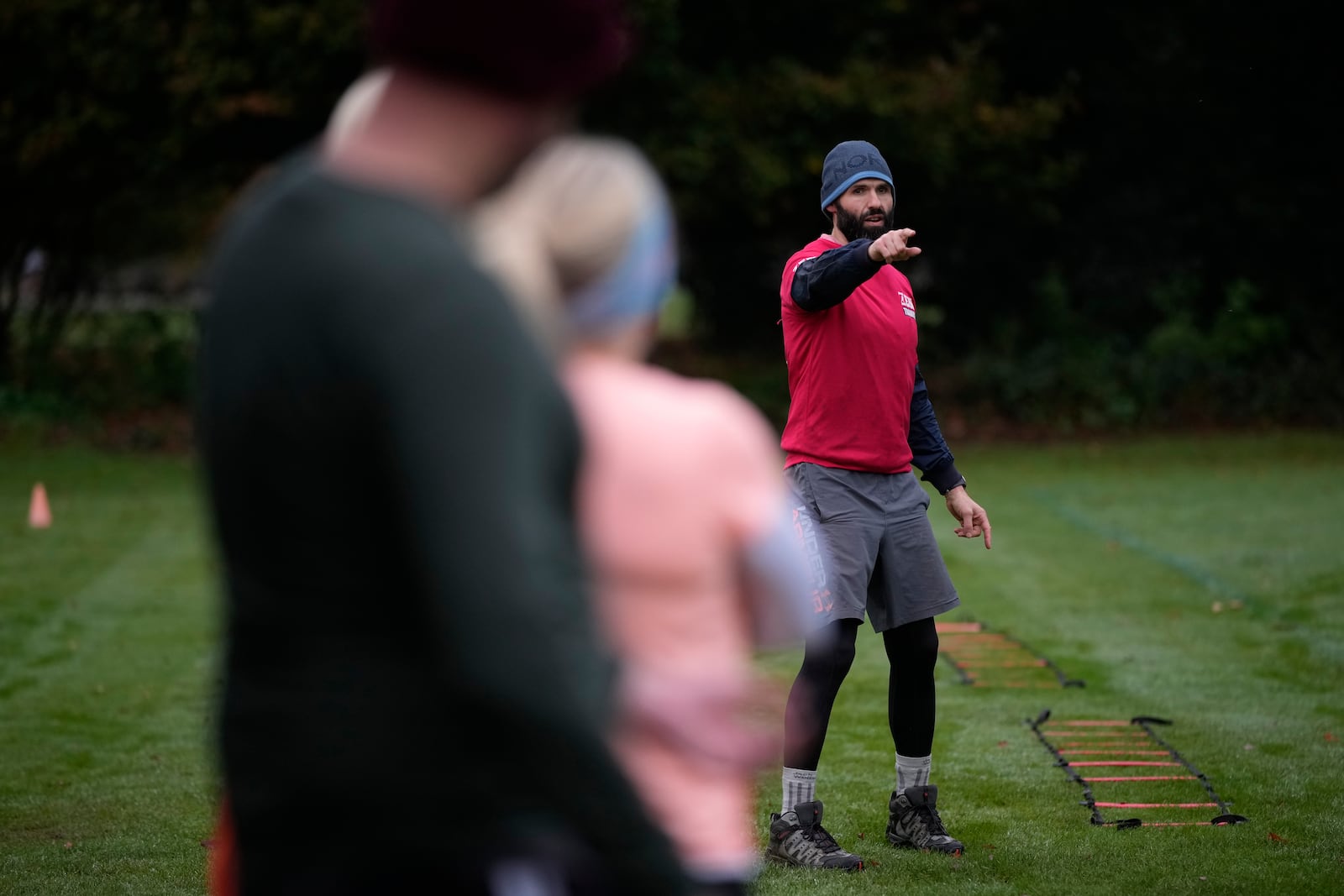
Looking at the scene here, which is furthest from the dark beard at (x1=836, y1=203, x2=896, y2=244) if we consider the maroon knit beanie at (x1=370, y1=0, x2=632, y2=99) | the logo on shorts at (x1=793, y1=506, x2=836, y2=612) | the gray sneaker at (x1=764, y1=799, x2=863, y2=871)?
the maroon knit beanie at (x1=370, y1=0, x2=632, y2=99)

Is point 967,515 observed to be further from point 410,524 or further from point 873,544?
point 410,524

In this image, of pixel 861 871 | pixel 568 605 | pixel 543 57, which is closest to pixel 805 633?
pixel 568 605

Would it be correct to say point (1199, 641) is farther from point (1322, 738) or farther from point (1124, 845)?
point (1124, 845)

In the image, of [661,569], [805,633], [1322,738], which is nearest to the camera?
[661,569]

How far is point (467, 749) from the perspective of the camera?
1.46 meters

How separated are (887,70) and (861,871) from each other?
16.8 meters

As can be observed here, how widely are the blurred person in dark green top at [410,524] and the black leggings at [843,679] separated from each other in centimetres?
358

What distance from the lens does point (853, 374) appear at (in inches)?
204

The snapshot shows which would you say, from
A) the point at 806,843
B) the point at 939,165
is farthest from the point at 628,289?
the point at 939,165

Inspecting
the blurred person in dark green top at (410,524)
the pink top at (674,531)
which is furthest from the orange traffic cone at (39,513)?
the blurred person in dark green top at (410,524)

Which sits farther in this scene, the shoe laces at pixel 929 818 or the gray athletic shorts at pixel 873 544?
the shoe laces at pixel 929 818

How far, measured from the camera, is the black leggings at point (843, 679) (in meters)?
5.12

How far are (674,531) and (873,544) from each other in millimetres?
3470

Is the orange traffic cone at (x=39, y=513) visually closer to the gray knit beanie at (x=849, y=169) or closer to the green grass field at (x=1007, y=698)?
the green grass field at (x=1007, y=698)
